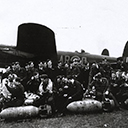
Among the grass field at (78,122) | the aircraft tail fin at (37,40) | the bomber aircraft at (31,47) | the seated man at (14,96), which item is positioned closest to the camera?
the grass field at (78,122)

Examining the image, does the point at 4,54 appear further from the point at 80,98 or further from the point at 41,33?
the point at 80,98

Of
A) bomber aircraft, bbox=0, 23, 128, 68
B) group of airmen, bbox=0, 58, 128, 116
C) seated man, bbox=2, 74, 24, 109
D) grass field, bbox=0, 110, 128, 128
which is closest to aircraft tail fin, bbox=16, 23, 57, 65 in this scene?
bomber aircraft, bbox=0, 23, 128, 68

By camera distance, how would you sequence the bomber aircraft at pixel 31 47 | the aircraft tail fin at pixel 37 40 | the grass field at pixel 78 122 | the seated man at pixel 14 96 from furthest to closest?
1. the bomber aircraft at pixel 31 47
2. the aircraft tail fin at pixel 37 40
3. the seated man at pixel 14 96
4. the grass field at pixel 78 122

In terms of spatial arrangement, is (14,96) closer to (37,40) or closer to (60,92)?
(60,92)

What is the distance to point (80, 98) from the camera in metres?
7.43

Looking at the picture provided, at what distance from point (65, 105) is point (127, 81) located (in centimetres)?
288

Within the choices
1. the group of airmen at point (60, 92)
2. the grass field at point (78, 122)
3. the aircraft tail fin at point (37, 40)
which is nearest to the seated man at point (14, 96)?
the group of airmen at point (60, 92)

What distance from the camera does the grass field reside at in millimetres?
5742

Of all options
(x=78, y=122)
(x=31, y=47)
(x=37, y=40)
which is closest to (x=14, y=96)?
(x=78, y=122)

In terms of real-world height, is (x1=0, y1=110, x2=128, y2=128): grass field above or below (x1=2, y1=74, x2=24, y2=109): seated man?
below

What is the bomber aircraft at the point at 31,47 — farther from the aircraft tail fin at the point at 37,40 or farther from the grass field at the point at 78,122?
Answer: the grass field at the point at 78,122

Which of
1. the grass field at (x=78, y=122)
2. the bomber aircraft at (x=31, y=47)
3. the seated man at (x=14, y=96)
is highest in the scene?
the bomber aircraft at (x=31, y=47)

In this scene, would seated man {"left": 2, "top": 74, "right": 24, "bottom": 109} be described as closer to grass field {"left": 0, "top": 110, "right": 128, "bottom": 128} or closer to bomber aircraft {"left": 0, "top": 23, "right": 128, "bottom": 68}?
grass field {"left": 0, "top": 110, "right": 128, "bottom": 128}

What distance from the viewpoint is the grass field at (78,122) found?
5742mm
